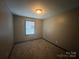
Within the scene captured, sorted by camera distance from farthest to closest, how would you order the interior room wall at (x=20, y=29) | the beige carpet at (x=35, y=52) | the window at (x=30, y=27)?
1. the window at (x=30, y=27)
2. the interior room wall at (x=20, y=29)
3. the beige carpet at (x=35, y=52)

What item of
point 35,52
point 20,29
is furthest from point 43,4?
point 20,29

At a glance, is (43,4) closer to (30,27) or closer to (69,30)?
(69,30)

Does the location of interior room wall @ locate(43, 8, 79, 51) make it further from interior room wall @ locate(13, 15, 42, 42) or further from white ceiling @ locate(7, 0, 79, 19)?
interior room wall @ locate(13, 15, 42, 42)

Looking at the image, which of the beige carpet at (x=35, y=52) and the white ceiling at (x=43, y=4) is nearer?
the white ceiling at (x=43, y=4)

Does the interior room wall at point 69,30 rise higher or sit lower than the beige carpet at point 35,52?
higher

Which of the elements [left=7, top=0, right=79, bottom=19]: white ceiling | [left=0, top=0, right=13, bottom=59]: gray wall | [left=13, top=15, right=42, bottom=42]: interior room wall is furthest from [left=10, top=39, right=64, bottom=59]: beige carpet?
[left=7, top=0, right=79, bottom=19]: white ceiling

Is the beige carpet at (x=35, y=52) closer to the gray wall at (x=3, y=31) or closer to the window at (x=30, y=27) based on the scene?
the gray wall at (x=3, y=31)

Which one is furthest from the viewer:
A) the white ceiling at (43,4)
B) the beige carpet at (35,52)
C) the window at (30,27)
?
the window at (30,27)

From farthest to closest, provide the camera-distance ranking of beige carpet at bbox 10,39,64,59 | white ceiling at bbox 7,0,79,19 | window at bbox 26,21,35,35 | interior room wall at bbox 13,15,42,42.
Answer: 1. window at bbox 26,21,35,35
2. interior room wall at bbox 13,15,42,42
3. beige carpet at bbox 10,39,64,59
4. white ceiling at bbox 7,0,79,19

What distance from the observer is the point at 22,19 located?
5.79 m

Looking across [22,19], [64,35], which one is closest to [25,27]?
[22,19]

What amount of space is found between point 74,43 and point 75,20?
39.5 inches

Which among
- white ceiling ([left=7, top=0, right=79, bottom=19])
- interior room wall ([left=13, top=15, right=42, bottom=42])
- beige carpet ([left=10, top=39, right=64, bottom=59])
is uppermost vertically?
white ceiling ([left=7, top=0, right=79, bottom=19])

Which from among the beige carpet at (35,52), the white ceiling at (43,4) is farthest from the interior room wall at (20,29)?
the white ceiling at (43,4)
